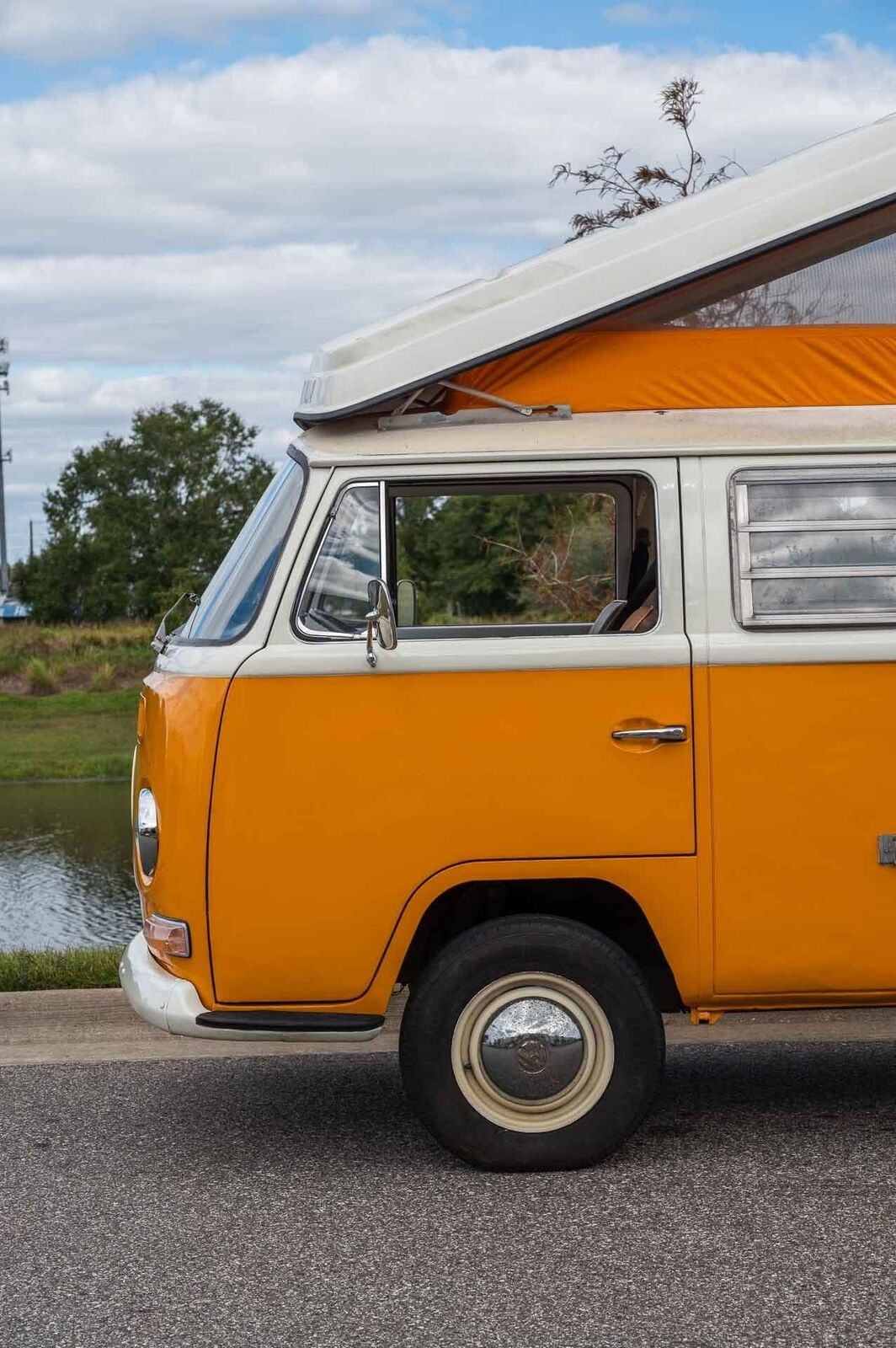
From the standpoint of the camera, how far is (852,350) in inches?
199

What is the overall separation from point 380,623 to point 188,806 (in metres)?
0.76

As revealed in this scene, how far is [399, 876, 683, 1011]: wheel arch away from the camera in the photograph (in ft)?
16.6

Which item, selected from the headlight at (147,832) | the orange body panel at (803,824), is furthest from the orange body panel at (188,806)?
the orange body panel at (803,824)

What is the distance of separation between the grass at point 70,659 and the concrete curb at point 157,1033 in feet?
91.9

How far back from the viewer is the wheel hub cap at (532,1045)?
4.88m

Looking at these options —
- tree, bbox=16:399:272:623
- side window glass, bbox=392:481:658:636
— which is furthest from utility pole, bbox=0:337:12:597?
side window glass, bbox=392:481:658:636

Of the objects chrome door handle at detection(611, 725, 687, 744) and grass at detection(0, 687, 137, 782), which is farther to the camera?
grass at detection(0, 687, 137, 782)

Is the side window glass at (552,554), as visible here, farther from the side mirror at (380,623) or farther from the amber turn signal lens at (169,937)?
the amber turn signal lens at (169,937)

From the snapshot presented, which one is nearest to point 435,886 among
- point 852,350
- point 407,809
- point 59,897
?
point 407,809

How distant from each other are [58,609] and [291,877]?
210ft

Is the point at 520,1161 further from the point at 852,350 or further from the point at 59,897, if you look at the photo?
the point at 59,897

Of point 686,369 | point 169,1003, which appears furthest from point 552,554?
point 169,1003

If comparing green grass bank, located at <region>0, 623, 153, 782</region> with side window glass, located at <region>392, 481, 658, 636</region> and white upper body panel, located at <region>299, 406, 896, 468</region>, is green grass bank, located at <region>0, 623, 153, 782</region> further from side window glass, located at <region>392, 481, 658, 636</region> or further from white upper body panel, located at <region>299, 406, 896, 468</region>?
white upper body panel, located at <region>299, 406, 896, 468</region>

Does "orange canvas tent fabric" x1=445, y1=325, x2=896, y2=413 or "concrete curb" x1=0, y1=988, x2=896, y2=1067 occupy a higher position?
"orange canvas tent fabric" x1=445, y1=325, x2=896, y2=413
